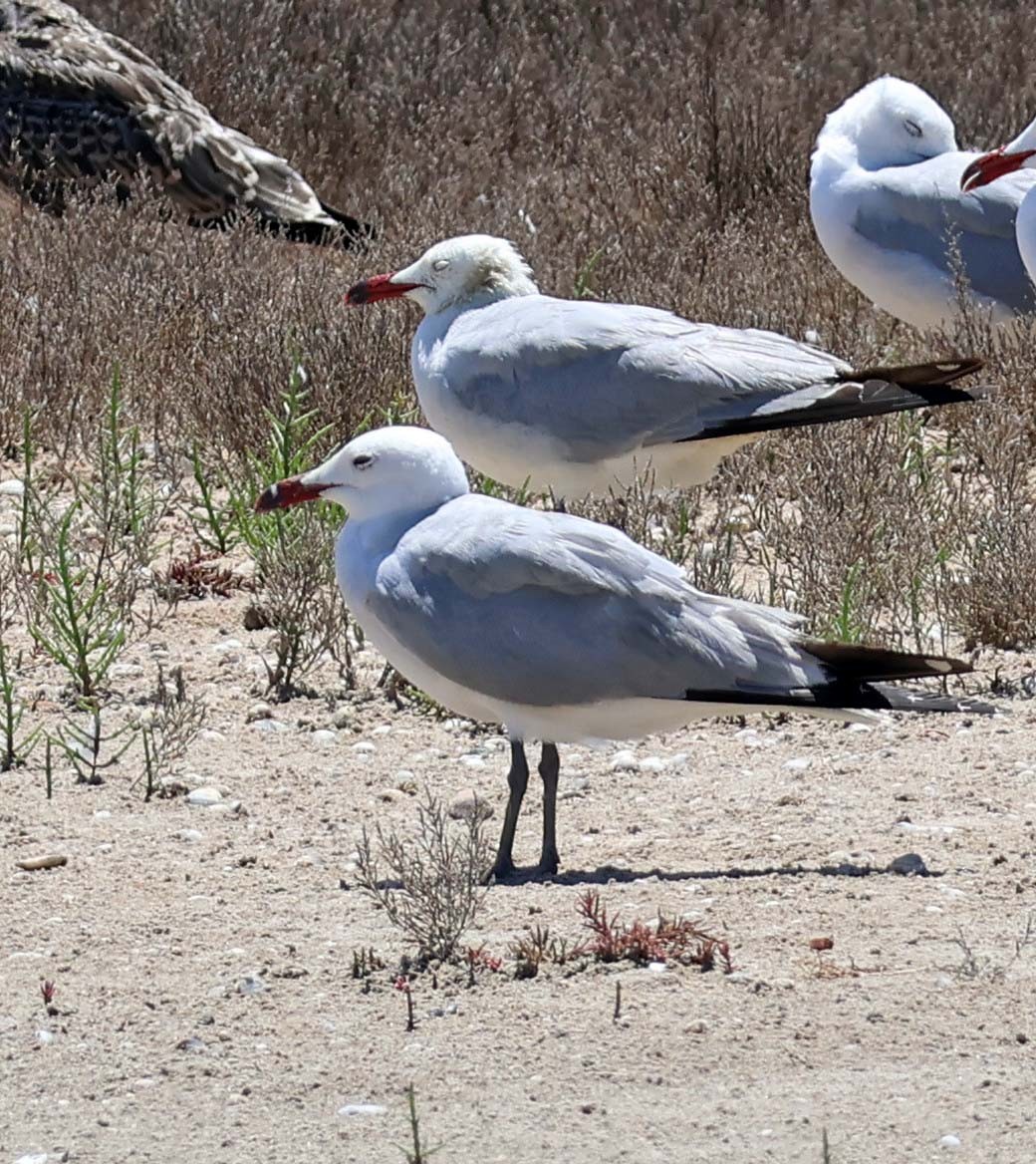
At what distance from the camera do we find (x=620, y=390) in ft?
21.4

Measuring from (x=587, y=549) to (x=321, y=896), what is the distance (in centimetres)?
95

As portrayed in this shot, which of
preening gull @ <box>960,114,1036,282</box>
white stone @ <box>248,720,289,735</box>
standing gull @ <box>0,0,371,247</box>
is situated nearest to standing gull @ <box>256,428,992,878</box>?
white stone @ <box>248,720,289,735</box>

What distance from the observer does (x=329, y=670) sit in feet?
21.0

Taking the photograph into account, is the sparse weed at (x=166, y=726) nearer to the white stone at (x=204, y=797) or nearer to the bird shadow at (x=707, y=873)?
the white stone at (x=204, y=797)

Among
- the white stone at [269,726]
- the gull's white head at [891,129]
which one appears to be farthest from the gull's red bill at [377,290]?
the gull's white head at [891,129]

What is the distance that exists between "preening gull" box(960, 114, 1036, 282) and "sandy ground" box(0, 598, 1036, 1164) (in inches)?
106

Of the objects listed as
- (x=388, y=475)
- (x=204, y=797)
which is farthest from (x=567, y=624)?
(x=204, y=797)

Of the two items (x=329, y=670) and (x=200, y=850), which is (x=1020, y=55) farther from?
(x=200, y=850)

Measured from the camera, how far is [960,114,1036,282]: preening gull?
7.95 metres

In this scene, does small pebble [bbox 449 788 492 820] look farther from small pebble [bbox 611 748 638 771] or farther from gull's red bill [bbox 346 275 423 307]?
gull's red bill [bbox 346 275 423 307]

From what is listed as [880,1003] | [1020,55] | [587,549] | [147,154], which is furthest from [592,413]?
[1020,55]

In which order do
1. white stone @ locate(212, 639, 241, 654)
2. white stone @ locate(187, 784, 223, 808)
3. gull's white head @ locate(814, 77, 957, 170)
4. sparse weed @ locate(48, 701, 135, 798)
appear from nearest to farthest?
white stone @ locate(187, 784, 223, 808) < sparse weed @ locate(48, 701, 135, 798) < white stone @ locate(212, 639, 241, 654) < gull's white head @ locate(814, 77, 957, 170)

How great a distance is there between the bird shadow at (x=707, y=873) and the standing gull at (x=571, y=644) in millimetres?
47

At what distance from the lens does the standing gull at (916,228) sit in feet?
28.7
